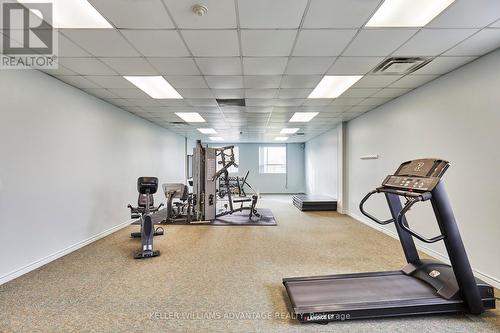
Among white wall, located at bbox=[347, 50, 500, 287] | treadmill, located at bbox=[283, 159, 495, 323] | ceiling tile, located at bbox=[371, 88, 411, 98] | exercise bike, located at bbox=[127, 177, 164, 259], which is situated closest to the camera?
treadmill, located at bbox=[283, 159, 495, 323]

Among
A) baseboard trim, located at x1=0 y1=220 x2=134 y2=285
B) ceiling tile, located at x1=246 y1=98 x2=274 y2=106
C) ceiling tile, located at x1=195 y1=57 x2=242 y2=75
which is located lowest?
baseboard trim, located at x1=0 y1=220 x2=134 y2=285

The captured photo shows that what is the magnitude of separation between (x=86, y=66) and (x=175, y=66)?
1.18 m

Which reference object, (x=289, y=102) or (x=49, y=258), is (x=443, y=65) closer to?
(x=289, y=102)

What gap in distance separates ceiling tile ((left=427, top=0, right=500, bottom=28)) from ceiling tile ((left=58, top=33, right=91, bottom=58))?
145 inches

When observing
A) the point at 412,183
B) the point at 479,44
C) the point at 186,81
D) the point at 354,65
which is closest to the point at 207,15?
the point at 186,81

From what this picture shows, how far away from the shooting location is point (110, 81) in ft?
11.8

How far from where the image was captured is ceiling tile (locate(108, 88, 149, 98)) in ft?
13.1

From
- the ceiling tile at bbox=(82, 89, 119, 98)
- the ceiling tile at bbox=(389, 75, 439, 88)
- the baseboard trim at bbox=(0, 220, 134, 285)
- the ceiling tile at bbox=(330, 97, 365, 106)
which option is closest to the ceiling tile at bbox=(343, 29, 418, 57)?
the ceiling tile at bbox=(389, 75, 439, 88)

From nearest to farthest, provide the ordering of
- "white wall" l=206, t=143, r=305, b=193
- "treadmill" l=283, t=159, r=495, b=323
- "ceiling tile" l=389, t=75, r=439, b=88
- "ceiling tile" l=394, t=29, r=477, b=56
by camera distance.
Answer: "treadmill" l=283, t=159, r=495, b=323 < "ceiling tile" l=394, t=29, r=477, b=56 < "ceiling tile" l=389, t=75, r=439, b=88 < "white wall" l=206, t=143, r=305, b=193

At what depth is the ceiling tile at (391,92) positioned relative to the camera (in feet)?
13.1

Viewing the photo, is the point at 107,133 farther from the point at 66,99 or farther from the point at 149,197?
the point at 149,197

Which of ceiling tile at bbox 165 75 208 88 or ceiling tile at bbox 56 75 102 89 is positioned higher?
ceiling tile at bbox 165 75 208 88

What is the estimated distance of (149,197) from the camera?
4.17 m

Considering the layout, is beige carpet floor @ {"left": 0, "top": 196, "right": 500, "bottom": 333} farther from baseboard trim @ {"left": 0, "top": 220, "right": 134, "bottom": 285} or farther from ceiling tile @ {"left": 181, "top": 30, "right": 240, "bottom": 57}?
ceiling tile @ {"left": 181, "top": 30, "right": 240, "bottom": 57}
